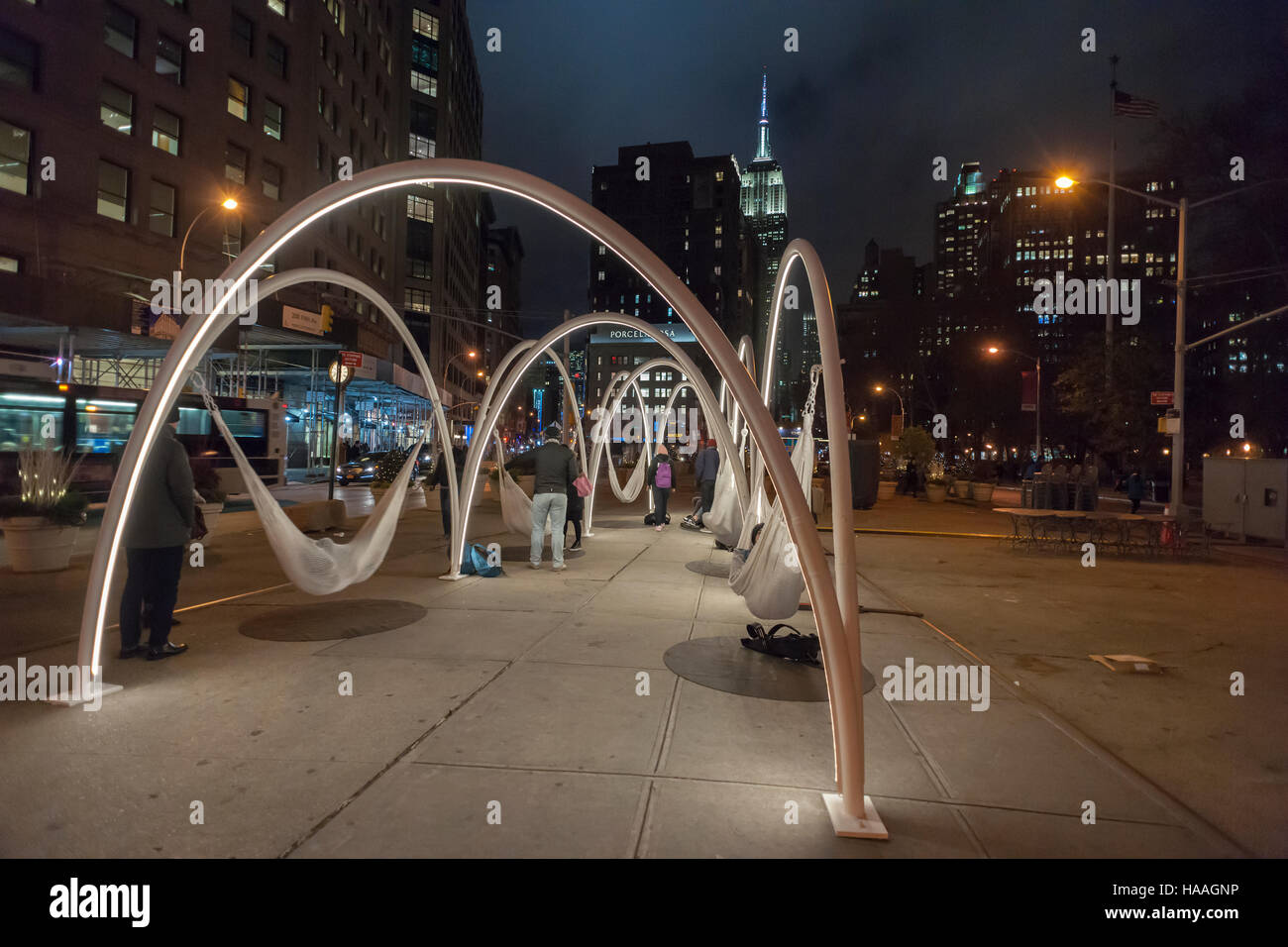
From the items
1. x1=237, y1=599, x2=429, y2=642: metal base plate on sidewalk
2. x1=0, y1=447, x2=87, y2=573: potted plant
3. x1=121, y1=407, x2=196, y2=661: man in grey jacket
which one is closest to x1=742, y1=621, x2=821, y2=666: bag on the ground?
x1=237, y1=599, x2=429, y2=642: metal base plate on sidewalk

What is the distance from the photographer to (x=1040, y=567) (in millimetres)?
11664

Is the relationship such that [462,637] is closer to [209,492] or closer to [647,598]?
[647,598]

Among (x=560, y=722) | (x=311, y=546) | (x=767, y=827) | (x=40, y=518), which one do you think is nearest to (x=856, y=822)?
(x=767, y=827)

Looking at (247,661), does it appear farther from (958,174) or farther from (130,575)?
(958,174)

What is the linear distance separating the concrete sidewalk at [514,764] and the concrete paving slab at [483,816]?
1cm

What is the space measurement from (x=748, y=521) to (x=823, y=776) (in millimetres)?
4905

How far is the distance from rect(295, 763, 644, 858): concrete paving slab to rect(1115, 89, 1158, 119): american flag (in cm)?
2299

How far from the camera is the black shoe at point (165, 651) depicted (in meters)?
5.41

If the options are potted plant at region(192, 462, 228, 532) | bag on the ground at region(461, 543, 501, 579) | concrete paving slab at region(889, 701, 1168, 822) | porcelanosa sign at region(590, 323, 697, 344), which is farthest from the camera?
porcelanosa sign at region(590, 323, 697, 344)

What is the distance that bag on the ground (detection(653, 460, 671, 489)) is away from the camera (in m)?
15.0

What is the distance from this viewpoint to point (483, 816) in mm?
3113

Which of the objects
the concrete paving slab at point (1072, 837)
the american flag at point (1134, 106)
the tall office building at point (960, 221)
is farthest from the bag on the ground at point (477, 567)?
the tall office building at point (960, 221)

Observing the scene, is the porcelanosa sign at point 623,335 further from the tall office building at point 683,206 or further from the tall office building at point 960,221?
the tall office building at point 960,221

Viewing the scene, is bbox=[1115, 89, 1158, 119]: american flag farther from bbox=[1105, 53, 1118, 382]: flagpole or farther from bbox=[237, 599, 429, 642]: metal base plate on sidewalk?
bbox=[237, 599, 429, 642]: metal base plate on sidewalk
